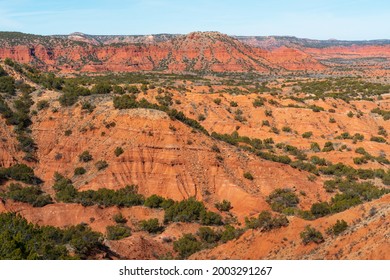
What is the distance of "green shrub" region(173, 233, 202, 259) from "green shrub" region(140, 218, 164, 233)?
2987 millimetres

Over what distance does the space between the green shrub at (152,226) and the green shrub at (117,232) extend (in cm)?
124

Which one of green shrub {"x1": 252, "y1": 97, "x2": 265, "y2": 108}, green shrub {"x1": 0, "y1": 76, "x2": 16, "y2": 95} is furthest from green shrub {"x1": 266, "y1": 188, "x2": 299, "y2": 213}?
green shrub {"x1": 252, "y1": 97, "x2": 265, "y2": 108}

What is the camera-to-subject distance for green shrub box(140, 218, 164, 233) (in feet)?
104

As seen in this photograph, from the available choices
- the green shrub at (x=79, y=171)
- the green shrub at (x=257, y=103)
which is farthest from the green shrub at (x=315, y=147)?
the green shrub at (x=79, y=171)

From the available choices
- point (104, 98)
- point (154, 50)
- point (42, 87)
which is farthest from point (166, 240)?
point (154, 50)

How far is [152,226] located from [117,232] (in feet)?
8.26

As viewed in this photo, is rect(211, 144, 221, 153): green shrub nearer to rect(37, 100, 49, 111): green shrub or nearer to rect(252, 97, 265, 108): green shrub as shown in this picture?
rect(37, 100, 49, 111): green shrub

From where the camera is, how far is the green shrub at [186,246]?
89.0 feet

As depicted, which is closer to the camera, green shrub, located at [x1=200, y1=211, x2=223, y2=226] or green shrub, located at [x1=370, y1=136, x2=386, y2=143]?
green shrub, located at [x1=200, y1=211, x2=223, y2=226]

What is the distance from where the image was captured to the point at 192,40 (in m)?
190

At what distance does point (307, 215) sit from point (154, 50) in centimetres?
16275

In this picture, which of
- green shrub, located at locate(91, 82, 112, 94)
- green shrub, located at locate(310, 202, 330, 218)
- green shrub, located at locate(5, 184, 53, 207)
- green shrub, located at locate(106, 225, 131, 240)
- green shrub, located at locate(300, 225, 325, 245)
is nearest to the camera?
green shrub, located at locate(300, 225, 325, 245)

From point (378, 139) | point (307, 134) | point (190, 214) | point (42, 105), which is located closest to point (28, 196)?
point (190, 214)

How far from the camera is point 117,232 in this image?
30484mm
